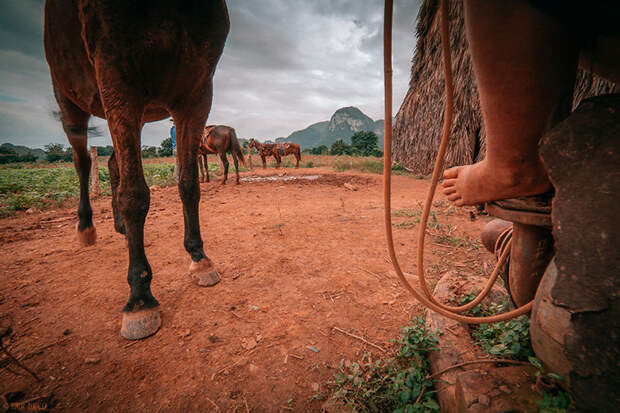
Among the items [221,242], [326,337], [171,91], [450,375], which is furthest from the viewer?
Answer: [221,242]

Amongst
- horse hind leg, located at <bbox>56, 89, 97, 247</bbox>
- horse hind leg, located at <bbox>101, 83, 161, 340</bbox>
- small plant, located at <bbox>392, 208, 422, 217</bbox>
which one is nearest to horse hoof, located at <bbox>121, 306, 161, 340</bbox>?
horse hind leg, located at <bbox>101, 83, 161, 340</bbox>

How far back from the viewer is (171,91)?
183cm

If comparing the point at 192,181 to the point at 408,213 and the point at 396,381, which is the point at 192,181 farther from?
the point at 408,213

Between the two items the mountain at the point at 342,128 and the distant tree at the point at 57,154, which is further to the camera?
the mountain at the point at 342,128

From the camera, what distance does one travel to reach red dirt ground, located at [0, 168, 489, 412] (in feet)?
3.93

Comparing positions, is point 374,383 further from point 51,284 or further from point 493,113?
Result: point 51,284

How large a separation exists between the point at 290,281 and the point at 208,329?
2.51 ft

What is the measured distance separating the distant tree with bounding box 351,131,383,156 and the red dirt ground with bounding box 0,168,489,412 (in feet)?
95.8

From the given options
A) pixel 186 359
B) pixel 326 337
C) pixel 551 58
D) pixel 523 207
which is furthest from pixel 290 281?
pixel 551 58

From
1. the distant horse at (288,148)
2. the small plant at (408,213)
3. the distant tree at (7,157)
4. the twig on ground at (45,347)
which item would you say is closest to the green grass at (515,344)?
the twig on ground at (45,347)

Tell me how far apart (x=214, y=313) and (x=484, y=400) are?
1.62m

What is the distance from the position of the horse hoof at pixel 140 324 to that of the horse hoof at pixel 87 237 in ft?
6.50

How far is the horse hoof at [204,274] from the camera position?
2086 millimetres

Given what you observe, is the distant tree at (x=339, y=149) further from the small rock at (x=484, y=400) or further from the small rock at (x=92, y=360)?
the small rock at (x=484, y=400)
